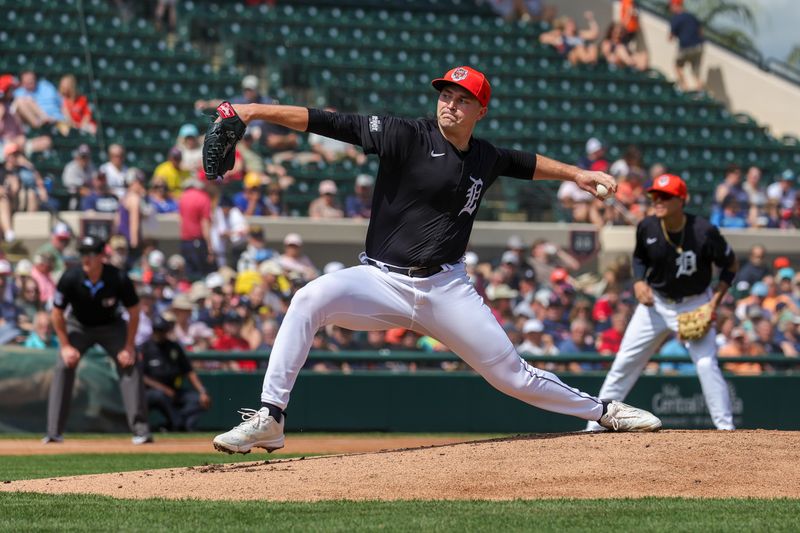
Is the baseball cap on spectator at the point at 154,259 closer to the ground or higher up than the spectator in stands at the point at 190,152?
closer to the ground

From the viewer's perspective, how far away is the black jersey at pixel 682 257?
9.89m

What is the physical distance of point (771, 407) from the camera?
1514 cm

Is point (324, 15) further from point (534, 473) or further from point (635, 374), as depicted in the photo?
point (534, 473)

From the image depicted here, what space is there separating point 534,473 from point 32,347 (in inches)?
313

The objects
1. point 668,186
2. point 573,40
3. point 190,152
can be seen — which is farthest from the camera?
point 573,40

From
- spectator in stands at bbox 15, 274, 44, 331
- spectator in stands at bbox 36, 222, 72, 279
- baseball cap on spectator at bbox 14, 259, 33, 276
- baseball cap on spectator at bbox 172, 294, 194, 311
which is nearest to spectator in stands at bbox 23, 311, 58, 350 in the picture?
spectator in stands at bbox 15, 274, 44, 331

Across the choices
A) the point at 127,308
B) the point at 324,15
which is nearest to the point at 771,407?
the point at 127,308

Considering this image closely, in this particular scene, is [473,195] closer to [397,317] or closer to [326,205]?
[397,317]

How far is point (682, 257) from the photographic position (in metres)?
9.88

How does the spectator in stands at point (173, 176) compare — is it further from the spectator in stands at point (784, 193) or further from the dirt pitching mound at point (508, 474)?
the dirt pitching mound at point (508, 474)

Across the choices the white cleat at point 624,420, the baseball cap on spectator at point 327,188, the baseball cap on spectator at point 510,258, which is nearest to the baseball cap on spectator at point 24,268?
the baseball cap on spectator at point 327,188

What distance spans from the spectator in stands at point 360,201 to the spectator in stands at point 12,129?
3.90 meters

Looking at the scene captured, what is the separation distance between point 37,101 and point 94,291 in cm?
716

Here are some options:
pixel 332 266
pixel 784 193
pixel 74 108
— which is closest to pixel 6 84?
pixel 74 108
